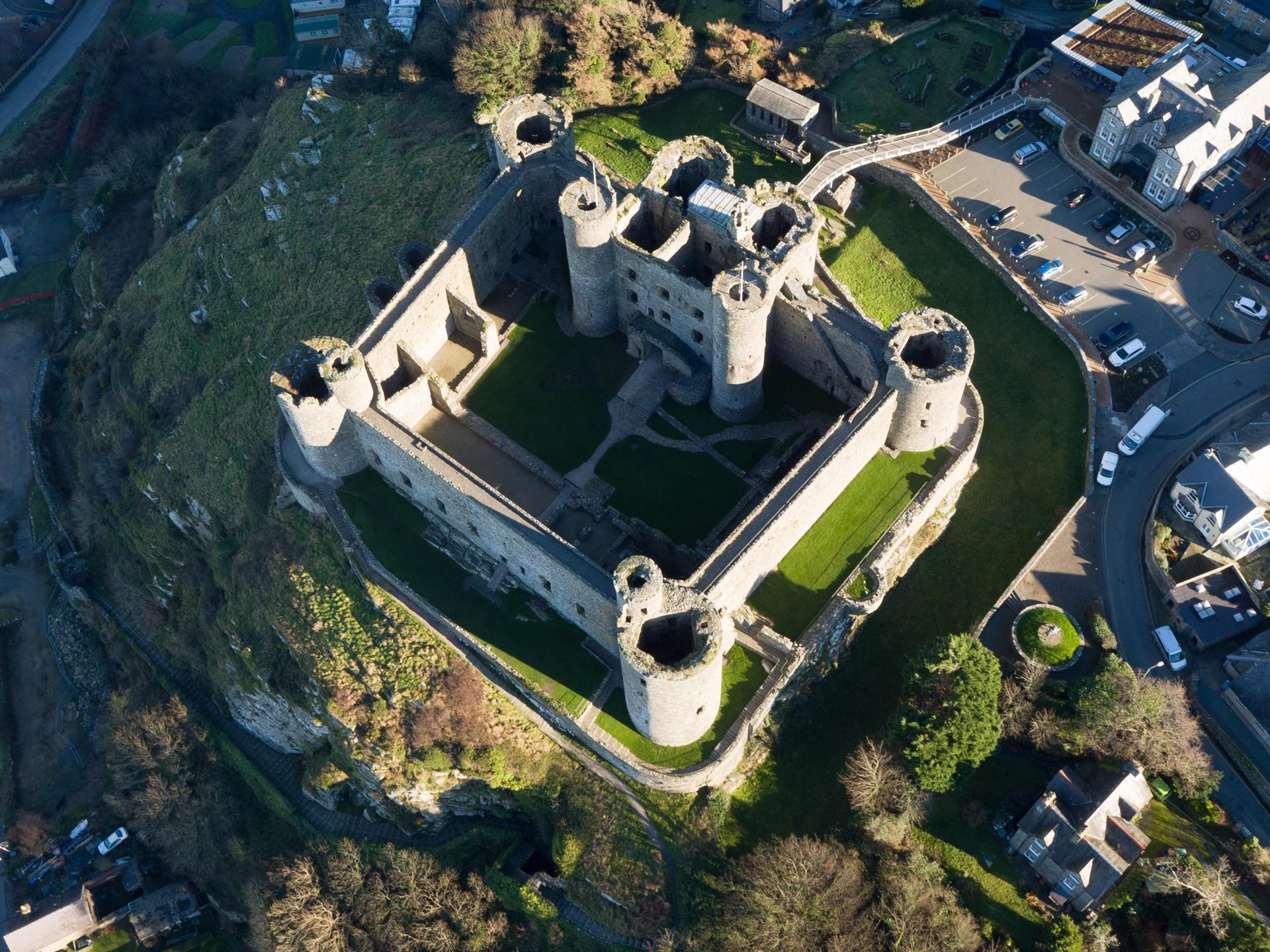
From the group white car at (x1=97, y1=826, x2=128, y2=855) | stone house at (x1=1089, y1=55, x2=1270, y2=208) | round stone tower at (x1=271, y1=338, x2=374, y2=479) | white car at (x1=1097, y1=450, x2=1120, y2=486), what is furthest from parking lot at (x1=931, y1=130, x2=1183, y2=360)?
white car at (x1=97, y1=826, x2=128, y2=855)

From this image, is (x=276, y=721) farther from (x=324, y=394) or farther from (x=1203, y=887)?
(x=1203, y=887)

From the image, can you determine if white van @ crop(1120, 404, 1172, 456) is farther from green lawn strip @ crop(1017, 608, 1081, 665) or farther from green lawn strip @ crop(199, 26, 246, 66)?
green lawn strip @ crop(199, 26, 246, 66)

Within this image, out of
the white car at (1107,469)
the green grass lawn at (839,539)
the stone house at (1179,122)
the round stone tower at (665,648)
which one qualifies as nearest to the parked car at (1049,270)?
the stone house at (1179,122)

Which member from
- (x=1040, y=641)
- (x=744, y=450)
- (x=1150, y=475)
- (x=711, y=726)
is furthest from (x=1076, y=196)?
(x=711, y=726)

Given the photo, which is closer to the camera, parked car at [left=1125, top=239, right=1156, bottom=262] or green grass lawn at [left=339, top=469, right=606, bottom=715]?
green grass lawn at [left=339, top=469, right=606, bottom=715]

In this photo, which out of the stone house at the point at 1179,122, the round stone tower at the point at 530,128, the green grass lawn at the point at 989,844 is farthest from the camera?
the stone house at the point at 1179,122

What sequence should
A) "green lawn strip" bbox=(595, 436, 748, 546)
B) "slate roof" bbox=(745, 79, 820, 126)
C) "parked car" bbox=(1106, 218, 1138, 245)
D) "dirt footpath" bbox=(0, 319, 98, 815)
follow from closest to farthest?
"green lawn strip" bbox=(595, 436, 748, 546) → "parked car" bbox=(1106, 218, 1138, 245) → "slate roof" bbox=(745, 79, 820, 126) → "dirt footpath" bbox=(0, 319, 98, 815)

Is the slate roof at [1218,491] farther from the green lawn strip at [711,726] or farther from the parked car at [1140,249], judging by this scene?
the green lawn strip at [711,726]
